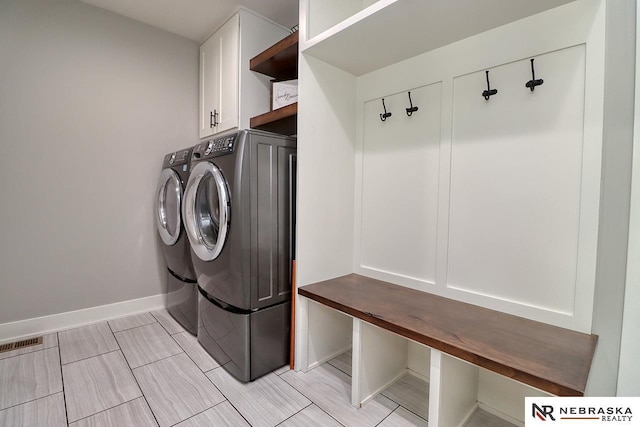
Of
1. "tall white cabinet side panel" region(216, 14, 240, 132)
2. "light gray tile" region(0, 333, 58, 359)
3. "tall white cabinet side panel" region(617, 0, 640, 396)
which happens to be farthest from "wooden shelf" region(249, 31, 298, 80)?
"light gray tile" region(0, 333, 58, 359)

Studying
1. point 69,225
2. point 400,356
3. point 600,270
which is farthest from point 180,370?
point 600,270

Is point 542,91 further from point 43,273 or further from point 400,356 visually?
point 43,273

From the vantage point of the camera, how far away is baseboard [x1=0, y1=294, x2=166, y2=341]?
1.97 metres

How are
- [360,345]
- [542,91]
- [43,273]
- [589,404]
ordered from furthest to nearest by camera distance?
[43,273] < [360,345] < [542,91] < [589,404]

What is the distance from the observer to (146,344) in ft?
6.33

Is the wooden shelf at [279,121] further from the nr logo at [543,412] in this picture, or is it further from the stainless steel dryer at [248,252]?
the nr logo at [543,412]

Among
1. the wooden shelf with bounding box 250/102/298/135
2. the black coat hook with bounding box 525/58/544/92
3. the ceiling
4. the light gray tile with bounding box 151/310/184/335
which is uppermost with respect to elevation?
the ceiling

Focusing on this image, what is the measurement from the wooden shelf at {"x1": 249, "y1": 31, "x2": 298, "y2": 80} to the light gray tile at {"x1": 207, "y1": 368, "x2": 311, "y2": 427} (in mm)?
2001

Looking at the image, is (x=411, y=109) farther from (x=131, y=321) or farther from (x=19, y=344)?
(x=19, y=344)

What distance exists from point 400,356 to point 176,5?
2878 millimetres

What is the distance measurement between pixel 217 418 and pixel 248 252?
76 centimetres

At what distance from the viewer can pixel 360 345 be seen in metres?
1.34

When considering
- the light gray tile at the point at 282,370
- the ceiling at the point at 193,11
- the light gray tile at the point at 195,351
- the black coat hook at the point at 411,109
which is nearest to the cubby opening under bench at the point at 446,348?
the light gray tile at the point at 282,370

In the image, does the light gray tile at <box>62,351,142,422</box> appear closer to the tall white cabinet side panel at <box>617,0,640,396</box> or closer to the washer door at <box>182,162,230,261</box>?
the washer door at <box>182,162,230,261</box>
